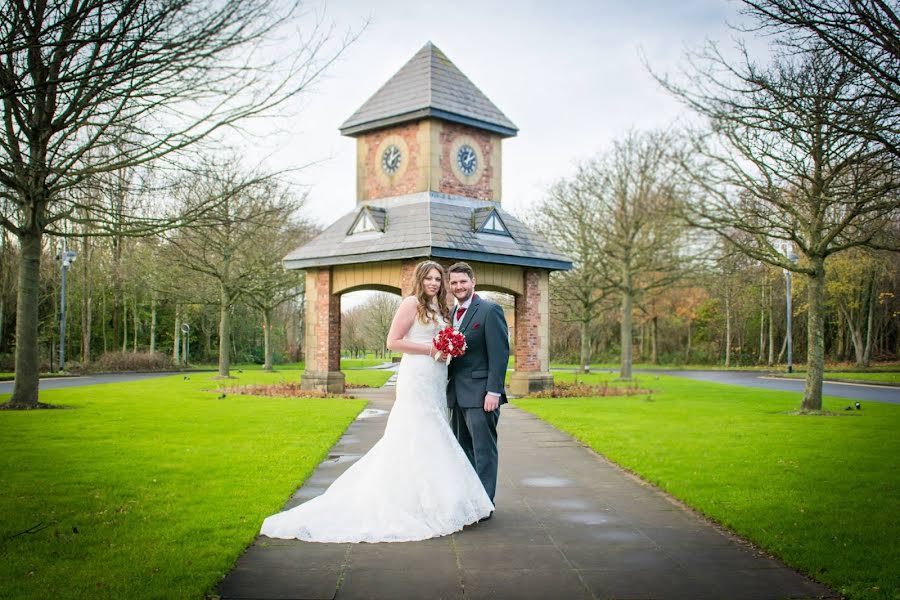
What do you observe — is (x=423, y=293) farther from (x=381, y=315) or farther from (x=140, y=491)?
(x=381, y=315)

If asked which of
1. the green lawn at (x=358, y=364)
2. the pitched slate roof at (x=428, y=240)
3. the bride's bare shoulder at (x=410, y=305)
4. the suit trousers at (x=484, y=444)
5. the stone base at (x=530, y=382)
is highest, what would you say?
the pitched slate roof at (x=428, y=240)

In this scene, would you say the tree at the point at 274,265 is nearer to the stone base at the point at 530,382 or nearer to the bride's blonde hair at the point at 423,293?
the stone base at the point at 530,382

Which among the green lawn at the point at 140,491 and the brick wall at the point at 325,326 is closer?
the green lawn at the point at 140,491

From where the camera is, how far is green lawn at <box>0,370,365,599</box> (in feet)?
16.0

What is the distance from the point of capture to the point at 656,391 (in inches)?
928

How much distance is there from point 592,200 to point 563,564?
25.6m

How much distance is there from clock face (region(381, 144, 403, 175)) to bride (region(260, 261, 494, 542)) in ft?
49.9

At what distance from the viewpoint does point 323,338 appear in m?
21.1

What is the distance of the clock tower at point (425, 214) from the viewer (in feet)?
66.6

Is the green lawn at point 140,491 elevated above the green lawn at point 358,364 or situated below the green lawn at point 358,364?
above

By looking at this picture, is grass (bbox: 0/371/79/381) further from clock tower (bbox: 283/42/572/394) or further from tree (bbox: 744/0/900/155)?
tree (bbox: 744/0/900/155)

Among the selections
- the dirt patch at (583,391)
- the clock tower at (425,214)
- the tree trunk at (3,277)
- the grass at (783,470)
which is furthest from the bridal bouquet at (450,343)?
the tree trunk at (3,277)

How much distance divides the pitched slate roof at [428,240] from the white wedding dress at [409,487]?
40.0 ft

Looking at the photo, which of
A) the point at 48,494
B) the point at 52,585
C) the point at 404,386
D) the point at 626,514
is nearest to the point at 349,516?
the point at 404,386
